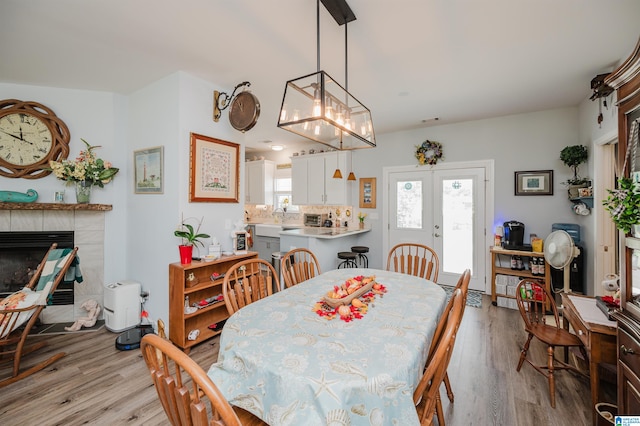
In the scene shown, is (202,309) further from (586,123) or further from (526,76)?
(586,123)

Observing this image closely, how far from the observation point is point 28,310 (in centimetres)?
217

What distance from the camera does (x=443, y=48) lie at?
2.31 meters

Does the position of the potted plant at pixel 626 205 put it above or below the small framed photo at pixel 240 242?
above

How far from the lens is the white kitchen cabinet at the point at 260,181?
20.1ft

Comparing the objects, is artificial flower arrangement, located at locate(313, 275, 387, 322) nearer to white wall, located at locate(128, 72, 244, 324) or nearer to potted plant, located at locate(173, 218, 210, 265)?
potted plant, located at locate(173, 218, 210, 265)

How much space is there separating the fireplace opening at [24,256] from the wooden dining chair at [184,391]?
3.32m

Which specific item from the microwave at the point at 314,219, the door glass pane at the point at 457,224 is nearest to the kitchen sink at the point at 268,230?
the microwave at the point at 314,219

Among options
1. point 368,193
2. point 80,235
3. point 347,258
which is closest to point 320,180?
point 368,193

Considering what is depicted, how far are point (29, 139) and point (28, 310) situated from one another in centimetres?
195

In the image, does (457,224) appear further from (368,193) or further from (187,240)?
(187,240)

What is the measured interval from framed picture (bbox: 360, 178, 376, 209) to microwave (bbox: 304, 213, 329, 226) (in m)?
0.79

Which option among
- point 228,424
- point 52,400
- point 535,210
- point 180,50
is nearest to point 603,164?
point 535,210

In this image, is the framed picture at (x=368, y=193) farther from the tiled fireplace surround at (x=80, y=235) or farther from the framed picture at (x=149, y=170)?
the tiled fireplace surround at (x=80, y=235)

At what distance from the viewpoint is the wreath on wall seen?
4.41 m
